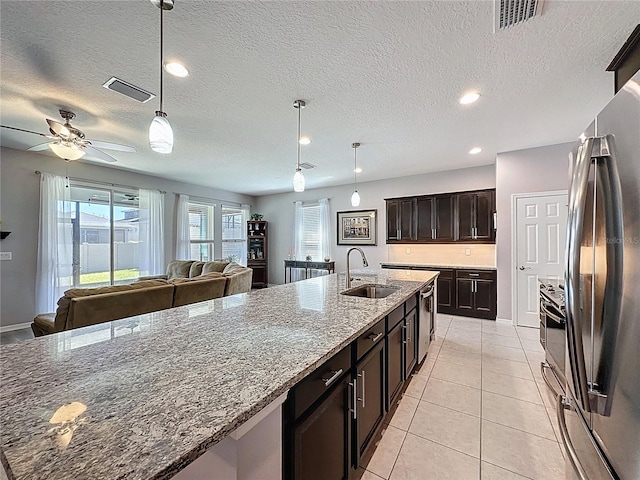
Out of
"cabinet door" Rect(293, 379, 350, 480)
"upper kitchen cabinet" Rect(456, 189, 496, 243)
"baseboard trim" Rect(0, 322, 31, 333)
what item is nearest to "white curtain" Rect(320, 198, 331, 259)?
"upper kitchen cabinet" Rect(456, 189, 496, 243)

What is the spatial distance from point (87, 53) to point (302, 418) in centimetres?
277

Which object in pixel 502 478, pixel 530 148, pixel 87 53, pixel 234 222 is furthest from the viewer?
pixel 234 222

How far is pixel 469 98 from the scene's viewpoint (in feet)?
8.42

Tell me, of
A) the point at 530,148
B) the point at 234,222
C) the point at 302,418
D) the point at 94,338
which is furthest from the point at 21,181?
the point at 530,148

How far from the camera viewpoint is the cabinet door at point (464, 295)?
4.61 metres

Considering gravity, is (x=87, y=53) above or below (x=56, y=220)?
above

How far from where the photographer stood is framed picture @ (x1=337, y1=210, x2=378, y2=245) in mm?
6199

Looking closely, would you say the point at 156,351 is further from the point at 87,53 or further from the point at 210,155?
the point at 210,155

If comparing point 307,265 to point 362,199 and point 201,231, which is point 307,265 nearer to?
point 362,199

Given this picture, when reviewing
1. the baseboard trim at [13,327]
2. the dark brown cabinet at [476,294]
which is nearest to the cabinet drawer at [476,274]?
the dark brown cabinet at [476,294]

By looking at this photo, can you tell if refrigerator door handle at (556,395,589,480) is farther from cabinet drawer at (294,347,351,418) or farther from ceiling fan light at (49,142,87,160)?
ceiling fan light at (49,142,87,160)

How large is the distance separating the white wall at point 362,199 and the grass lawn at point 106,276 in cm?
348

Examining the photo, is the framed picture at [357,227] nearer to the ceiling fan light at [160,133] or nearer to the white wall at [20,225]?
the white wall at [20,225]

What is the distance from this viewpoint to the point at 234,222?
25.3ft
